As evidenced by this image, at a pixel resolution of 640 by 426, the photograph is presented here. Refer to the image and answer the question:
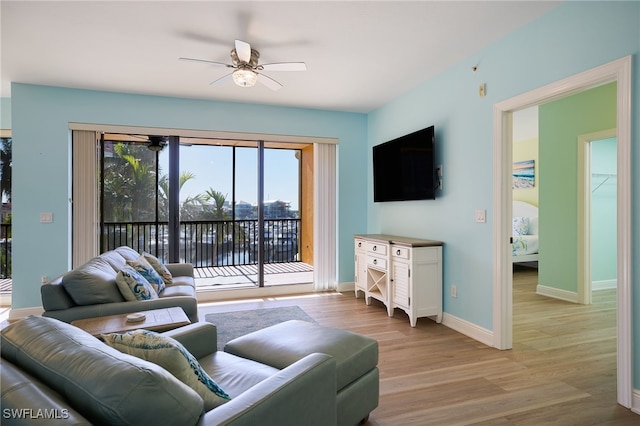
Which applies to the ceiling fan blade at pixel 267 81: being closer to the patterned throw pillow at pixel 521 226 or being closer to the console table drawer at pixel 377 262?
the console table drawer at pixel 377 262

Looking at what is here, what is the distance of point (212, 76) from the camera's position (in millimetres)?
3965

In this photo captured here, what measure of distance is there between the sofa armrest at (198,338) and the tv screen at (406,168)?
2817mm

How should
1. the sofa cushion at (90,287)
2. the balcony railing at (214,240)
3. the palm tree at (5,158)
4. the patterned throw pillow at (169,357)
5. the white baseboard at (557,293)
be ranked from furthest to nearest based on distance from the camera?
the balcony railing at (214,240) < the palm tree at (5,158) < the white baseboard at (557,293) < the sofa cushion at (90,287) < the patterned throw pillow at (169,357)

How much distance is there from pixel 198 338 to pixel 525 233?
6986 millimetres

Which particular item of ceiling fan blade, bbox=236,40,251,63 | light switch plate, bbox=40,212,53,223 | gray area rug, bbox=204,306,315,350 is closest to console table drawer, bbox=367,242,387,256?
gray area rug, bbox=204,306,315,350

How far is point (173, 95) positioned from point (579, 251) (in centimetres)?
555

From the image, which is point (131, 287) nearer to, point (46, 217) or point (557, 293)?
point (46, 217)

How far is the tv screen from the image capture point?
157 inches


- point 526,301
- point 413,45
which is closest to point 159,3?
point 413,45


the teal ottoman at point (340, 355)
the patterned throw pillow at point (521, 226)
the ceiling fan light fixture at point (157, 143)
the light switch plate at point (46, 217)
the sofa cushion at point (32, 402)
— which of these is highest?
the ceiling fan light fixture at point (157, 143)

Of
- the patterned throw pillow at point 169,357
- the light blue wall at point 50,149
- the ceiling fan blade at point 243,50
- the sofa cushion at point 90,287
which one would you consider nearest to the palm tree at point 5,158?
the light blue wall at point 50,149

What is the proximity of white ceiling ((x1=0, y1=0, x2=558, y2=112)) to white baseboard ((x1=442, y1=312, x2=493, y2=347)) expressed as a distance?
2604 mm

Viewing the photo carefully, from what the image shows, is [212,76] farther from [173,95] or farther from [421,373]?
[421,373]

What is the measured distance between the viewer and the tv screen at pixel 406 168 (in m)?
3.98
